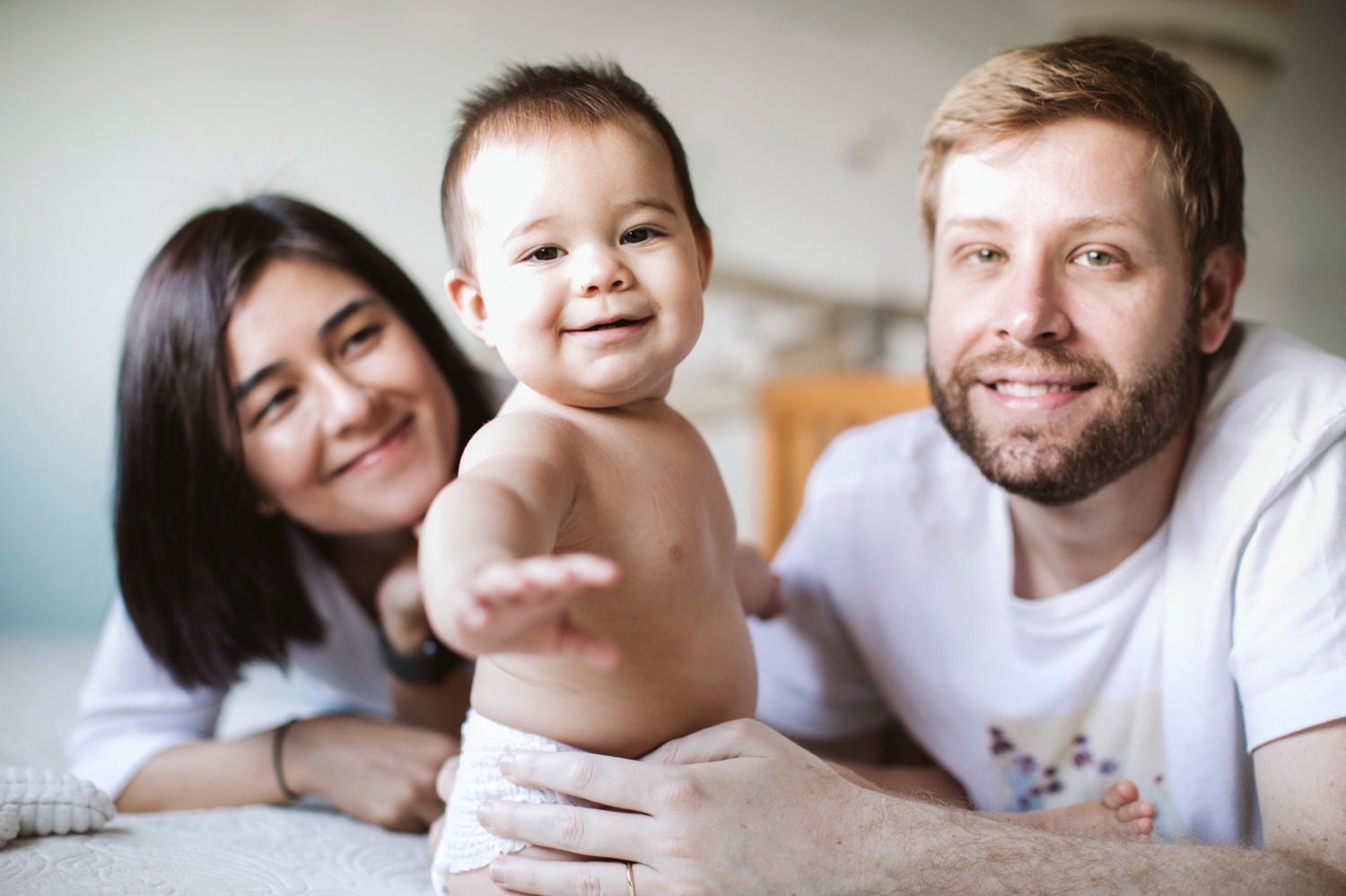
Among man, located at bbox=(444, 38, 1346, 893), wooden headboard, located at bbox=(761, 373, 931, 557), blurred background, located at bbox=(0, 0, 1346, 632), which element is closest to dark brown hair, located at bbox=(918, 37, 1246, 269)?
man, located at bbox=(444, 38, 1346, 893)

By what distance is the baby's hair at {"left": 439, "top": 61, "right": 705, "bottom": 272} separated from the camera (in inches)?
31.6

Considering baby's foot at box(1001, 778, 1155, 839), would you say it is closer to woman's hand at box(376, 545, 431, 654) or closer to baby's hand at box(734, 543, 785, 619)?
baby's hand at box(734, 543, 785, 619)

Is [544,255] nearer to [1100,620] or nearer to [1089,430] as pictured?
[1089,430]

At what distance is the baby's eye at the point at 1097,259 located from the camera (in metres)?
1.09

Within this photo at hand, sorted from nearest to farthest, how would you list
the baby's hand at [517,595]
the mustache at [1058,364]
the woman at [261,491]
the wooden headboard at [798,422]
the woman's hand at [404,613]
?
the baby's hand at [517,595] < the mustache at [1058,364] < the woman at [261,491] < the woman's hand at [404,613] < the wooden headboard at [798,422]

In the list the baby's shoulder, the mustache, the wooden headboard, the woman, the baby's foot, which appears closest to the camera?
the baby's shoulder

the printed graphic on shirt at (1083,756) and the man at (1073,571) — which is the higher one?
the man at (1073,571)

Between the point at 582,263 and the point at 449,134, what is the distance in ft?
6.78

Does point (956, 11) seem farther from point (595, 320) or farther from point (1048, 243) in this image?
point (595, 320)

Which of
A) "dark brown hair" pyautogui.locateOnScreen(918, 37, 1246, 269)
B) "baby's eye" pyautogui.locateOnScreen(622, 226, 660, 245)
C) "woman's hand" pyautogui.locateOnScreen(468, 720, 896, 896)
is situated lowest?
"woman's hand" pyautogui.locateOnScreen(468, 720, 896, 896)

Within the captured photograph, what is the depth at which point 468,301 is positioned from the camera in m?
0.88

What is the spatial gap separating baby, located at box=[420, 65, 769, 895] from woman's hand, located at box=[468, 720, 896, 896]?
29 millimetres

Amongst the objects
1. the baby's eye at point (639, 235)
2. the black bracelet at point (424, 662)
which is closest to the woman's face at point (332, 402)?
the black bracelet at point (424, 662)

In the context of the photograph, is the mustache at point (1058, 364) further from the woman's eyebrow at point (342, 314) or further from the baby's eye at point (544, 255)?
the woman's eyebrow at point (342, 314)
